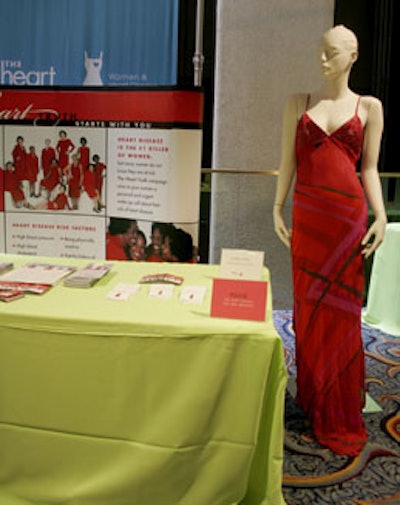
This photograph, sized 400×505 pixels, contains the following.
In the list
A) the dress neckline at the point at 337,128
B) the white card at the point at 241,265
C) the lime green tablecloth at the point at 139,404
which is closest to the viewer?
the lime green tablecloth at the point at 139,404

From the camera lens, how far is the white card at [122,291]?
5.21 ft

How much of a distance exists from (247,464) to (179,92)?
1343 millimetres

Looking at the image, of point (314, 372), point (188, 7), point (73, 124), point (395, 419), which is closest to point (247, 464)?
point (314, 372)

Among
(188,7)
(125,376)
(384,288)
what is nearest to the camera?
(125,376)

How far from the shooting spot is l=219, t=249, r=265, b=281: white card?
1546 mm

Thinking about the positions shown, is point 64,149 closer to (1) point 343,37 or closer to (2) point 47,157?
(2) point 47,157

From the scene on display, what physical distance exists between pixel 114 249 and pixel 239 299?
3.21ft

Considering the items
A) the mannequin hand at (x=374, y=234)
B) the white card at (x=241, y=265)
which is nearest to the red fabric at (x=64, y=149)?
the white card at (x=241, y=265)

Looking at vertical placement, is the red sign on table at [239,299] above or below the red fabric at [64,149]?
below

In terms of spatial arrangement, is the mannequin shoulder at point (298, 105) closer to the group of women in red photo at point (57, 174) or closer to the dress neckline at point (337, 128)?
the dress neckline at point (337, 128)

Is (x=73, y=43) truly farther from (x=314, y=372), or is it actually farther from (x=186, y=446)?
(x=186, y=446)

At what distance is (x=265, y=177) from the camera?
3631 mm

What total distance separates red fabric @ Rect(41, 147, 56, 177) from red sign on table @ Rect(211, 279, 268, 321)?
109 centimetres

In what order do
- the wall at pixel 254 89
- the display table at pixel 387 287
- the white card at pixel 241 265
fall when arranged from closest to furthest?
the white card at pixel 241 265, the display table at pixel 387 287, the wall at pixel 254 89
